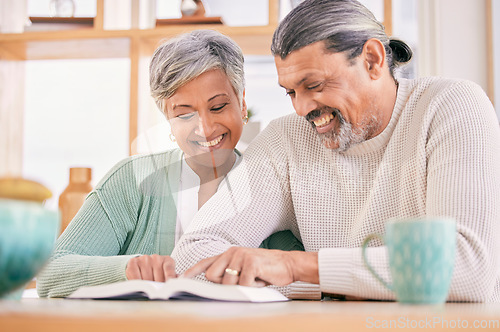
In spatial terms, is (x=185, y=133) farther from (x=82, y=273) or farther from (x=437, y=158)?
(x=437, y=158)

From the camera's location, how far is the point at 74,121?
289 centimetres

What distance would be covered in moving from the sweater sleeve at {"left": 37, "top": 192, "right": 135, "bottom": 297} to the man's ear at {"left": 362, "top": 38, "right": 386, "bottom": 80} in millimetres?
795

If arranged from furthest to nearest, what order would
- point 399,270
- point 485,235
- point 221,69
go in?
point 221,69, point 485,235, point 399,270

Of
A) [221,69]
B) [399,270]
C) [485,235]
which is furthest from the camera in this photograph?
[221,69]

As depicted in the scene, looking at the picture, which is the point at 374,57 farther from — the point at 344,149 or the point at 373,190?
the point at 373,190

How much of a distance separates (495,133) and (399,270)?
64cm

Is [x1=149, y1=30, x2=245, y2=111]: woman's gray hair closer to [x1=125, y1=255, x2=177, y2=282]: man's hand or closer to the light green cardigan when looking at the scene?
the light green cardigan

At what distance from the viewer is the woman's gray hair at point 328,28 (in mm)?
1440

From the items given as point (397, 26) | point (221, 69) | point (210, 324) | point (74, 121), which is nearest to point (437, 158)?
point (221, 69)

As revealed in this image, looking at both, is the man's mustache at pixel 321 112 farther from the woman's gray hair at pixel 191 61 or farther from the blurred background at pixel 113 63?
the blurred background at pixel 113 63

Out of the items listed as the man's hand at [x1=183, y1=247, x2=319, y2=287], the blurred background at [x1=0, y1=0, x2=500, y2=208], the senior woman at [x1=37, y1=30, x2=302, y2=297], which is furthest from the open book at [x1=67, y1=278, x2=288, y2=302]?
the blurred background at [x1=0, y1=0, x2=500, y2=208]

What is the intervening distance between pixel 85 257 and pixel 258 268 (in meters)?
0.54

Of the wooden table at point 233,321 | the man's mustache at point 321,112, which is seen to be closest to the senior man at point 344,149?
the man's mustache at point 321,112

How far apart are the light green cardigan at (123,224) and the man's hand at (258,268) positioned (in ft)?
1.31
